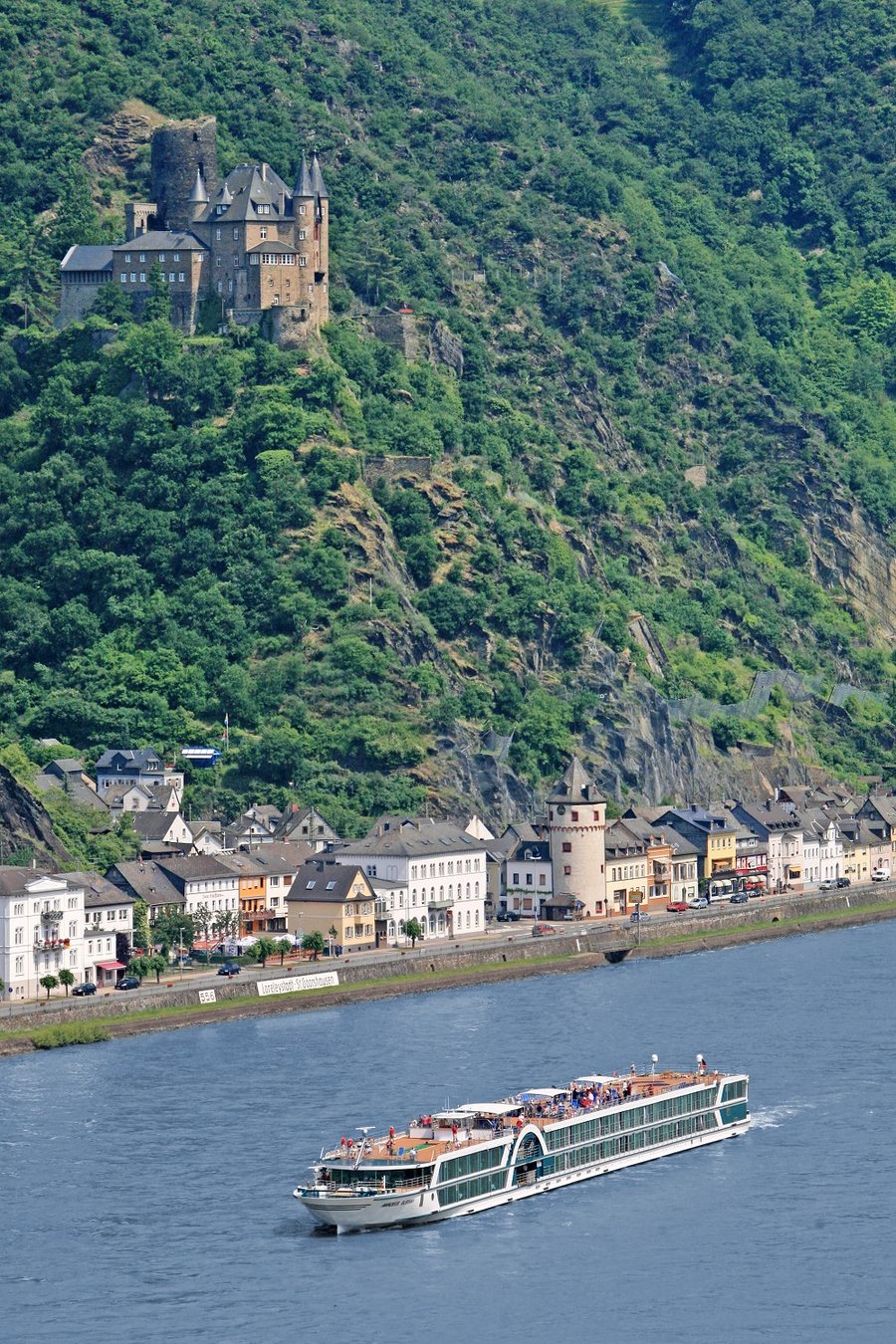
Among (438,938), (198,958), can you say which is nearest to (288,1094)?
(198,958)

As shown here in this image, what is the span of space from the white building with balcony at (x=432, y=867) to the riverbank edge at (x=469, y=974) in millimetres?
5948

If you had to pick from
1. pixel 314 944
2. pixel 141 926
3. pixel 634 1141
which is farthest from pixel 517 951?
pixel 634 1141

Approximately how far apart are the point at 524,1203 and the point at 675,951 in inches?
2223

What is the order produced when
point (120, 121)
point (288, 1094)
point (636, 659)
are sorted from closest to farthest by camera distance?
point (288, 1094) → point (636, 659) → point (120, 121)

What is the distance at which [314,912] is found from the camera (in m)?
138

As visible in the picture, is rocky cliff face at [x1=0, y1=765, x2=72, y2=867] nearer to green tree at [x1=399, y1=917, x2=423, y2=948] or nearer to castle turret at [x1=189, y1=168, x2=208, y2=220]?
green tree at [x1=399, y1=917, x2=423, y2=948]

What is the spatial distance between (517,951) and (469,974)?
5.63 metres

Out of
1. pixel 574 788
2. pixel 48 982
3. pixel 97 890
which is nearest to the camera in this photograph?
pixel 48 982

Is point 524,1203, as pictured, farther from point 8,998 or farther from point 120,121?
point 120,121

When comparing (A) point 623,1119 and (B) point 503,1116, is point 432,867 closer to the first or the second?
(A) point 623,1119

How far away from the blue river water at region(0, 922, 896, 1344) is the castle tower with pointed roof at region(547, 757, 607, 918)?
28.0 meters

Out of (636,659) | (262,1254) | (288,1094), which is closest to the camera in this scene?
(262,1254)

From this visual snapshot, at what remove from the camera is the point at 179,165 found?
181375 millimetres

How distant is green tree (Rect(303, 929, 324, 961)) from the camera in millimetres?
133000
